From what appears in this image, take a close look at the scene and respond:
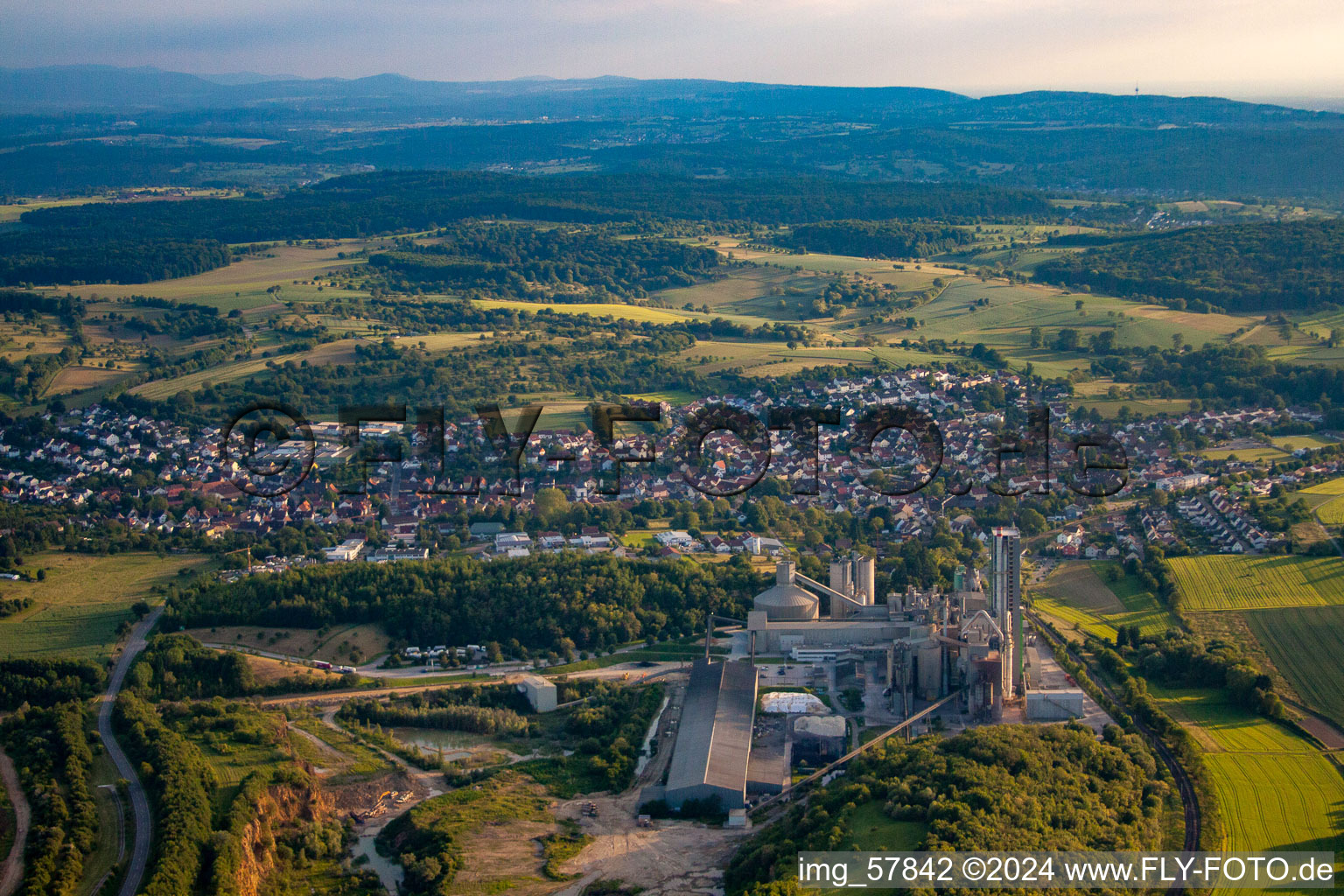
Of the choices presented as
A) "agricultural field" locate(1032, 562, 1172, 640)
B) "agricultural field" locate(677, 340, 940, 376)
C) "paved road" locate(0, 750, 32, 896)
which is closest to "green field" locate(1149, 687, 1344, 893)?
"agricultural field" locate(1032, 562, 1172, 640)

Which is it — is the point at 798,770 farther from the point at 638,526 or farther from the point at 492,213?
the point at 492,213

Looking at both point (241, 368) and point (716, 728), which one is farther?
point (241, 368)

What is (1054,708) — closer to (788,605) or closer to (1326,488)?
(788,605)

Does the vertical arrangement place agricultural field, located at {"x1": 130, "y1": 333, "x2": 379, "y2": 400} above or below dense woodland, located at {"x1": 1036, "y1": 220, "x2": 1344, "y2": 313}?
below

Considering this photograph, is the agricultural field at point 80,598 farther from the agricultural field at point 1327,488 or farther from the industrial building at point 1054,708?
the agricultural field at point 1327,488

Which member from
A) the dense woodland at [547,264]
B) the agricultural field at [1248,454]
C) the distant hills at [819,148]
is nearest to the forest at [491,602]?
the agricultural field at [1248,454]

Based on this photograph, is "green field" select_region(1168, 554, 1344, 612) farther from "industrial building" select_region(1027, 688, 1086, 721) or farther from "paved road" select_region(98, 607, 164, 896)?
"paved road" select_region(98, 607, 164, 896)

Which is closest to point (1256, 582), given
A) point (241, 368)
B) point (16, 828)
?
point (16, 828)
